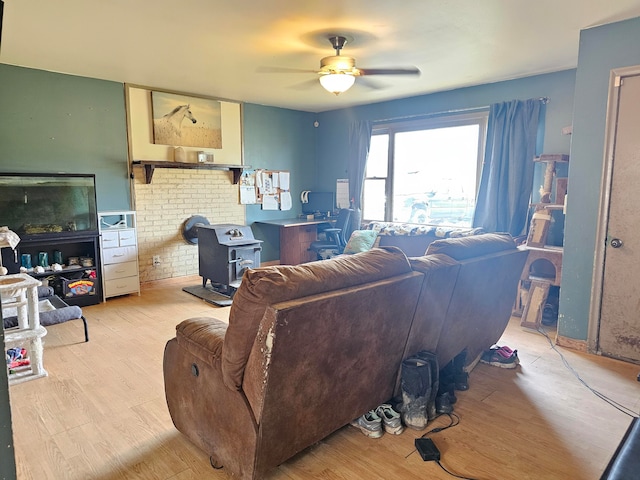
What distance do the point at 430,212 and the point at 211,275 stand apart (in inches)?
114

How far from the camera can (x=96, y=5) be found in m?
2.65

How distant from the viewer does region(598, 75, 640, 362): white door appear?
9.53 feet

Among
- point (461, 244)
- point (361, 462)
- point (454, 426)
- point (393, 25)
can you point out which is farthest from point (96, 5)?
point (454, 426)

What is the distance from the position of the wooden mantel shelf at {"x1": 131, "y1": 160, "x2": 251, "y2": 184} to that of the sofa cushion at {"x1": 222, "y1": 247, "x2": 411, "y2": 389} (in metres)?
3.78

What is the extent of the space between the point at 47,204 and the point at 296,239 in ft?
10.1

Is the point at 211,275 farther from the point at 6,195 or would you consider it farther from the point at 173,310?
the point at 6,195

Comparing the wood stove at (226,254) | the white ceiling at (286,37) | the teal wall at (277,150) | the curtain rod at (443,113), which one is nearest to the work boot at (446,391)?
the white ceiling at (286,37)

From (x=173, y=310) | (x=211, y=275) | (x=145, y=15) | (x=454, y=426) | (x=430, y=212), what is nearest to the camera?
(x=454, y=426)

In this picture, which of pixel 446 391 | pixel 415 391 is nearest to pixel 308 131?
pixel 446 391

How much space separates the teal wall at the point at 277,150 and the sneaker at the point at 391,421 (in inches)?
168

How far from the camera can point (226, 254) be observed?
4570 mm

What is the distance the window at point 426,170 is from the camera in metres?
4.99

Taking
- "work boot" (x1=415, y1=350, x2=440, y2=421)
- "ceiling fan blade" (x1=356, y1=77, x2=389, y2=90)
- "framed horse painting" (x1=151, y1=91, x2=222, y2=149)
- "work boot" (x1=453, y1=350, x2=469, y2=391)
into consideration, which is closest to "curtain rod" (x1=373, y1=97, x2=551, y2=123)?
"ceiling fan blade" (x1=356, y1=77, x2=389, y2=90)

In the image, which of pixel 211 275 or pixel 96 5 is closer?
pixel 96 5
